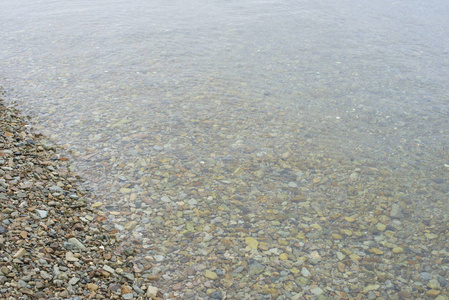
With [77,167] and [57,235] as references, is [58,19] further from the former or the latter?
[57,235]

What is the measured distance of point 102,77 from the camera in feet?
24.3

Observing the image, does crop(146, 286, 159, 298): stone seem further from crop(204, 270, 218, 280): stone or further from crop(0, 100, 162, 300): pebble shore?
crop(204, 270, 218, 280): stone

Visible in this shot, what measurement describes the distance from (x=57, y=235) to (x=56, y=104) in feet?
11.9

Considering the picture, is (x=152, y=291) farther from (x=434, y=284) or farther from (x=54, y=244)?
(x=434, y=284)

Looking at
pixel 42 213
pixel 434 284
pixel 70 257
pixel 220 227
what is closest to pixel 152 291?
pixel 70 257

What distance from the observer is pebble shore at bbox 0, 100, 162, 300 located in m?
2.80

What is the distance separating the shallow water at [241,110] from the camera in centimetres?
442

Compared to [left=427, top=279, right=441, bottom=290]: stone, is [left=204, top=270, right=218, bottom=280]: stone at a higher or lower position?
higher

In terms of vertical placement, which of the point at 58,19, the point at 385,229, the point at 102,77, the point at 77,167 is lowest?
the point at 385,229

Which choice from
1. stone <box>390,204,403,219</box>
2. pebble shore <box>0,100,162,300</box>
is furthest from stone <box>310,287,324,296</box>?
stone <box>390,204,403,219</box>

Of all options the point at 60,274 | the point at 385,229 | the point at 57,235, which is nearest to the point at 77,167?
the point at 57,235

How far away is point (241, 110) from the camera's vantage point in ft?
20.7

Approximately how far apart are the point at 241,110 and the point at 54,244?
3.86 m

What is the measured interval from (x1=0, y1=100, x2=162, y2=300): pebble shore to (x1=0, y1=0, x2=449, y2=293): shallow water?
0.95 ft
